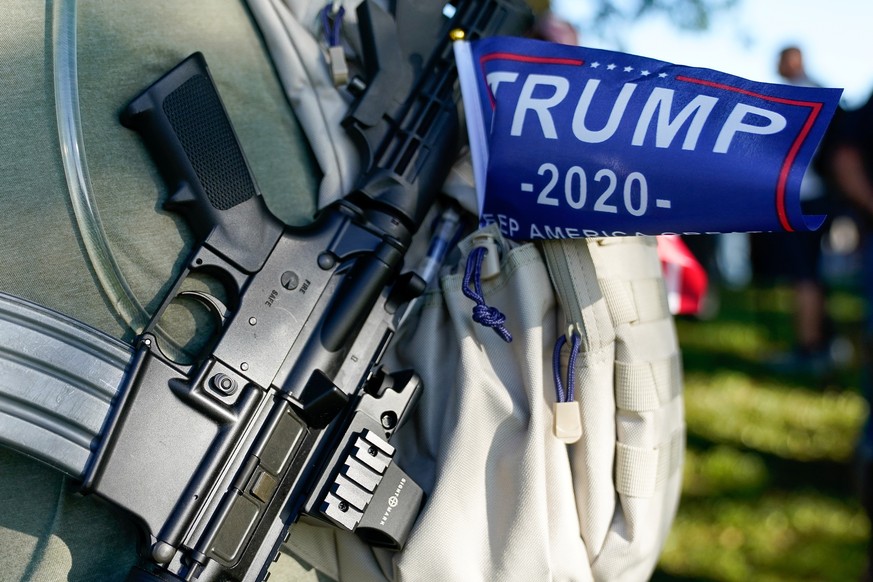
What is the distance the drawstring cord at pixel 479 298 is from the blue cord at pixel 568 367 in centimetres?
10

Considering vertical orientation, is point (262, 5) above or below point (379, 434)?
above

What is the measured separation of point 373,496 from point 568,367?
1.38ft

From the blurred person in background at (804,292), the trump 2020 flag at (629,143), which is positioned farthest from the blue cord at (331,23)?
the blurred person in background at (804,292)

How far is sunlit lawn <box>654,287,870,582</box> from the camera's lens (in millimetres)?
2719

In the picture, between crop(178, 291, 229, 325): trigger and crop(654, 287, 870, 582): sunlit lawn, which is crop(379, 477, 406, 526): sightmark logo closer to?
crop(178, 291, 229, 325): trigger

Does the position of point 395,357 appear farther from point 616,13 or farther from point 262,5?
point 616,13

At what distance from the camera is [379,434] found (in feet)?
5.03

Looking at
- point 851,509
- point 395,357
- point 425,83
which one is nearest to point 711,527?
point 851,509

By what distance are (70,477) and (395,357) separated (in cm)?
62

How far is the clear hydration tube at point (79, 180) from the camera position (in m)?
1.43

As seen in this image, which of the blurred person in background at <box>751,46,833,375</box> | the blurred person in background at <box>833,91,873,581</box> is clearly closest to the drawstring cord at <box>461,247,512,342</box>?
the blurred person in background at <box>833,91,873,581</box>

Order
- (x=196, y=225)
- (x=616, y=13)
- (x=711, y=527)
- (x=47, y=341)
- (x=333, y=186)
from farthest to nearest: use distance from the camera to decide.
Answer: (x=616, y=13) < (x=711, y=527) < (x=333, y=186) < (x=196, y=225) < (x=47, y=341)

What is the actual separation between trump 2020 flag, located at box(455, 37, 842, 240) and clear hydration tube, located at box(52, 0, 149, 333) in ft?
2.17

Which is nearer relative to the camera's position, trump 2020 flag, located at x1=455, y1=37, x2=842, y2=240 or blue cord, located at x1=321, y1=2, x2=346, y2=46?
trump 2020 flag, located at x1=455, y1=37, x2=842, y2=240
